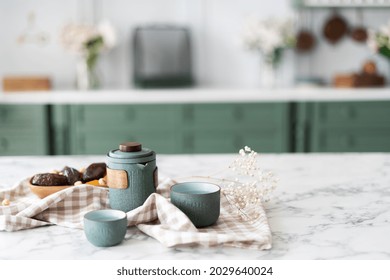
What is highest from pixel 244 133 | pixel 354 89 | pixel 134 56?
pixel 134 56

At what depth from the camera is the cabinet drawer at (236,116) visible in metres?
3.93

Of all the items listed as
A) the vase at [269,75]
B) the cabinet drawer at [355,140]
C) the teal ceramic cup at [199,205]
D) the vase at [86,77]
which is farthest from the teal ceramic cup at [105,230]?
the vase at [269,75]

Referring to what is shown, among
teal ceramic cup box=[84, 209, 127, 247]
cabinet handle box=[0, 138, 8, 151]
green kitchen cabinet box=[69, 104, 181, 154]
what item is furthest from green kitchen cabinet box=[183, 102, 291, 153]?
teal ceramic cup box=[84, 209, 127, 247]

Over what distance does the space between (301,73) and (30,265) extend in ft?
12.2

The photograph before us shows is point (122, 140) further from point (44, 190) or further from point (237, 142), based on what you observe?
point (44, 190)

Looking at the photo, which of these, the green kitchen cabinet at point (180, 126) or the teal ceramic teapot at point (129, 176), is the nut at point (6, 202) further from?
the green kitchen cabinet at point (180, 126)

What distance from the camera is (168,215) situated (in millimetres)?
1255

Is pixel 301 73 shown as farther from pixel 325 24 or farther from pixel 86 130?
pixel 86 130

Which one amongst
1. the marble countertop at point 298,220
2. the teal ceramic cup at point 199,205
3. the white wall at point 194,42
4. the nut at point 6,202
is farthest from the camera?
the white wall at point 194,42

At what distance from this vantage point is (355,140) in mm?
3967

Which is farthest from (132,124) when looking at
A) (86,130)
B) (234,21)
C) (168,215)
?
(168,215)

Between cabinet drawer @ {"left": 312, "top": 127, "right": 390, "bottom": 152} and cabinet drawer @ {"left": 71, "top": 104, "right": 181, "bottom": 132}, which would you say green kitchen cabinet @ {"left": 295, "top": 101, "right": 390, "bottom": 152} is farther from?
cabinet drawer @ {"left": 71, "top": 104, "right": 181, "bottom": 132}

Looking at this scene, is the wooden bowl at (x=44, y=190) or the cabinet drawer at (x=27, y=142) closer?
the wooden bowl at (x=44, y=190)

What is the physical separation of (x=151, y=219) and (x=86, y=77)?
3102mm
